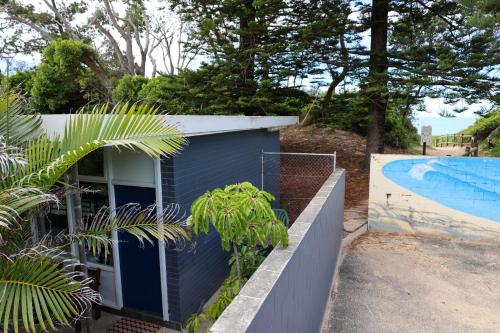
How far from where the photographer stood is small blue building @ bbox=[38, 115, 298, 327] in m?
4.11

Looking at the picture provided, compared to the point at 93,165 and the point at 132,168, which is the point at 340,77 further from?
the point at 93,165

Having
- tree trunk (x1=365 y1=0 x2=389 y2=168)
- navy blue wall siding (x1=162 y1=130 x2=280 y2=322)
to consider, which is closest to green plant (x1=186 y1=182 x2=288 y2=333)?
navy blue wall siding (x1=162 y1=130 x2=280 y2=322)

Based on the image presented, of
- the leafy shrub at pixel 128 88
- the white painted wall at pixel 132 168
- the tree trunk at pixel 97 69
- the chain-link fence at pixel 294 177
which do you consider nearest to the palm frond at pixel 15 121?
the white painted wall at pixel 132 168

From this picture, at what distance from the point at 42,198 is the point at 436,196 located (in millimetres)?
6682

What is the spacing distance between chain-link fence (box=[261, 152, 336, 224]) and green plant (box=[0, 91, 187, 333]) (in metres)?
4.16

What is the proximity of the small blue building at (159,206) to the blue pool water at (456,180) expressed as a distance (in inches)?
148

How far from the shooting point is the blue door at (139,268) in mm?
4277

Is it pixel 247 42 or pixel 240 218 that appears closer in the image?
pixel 240 218

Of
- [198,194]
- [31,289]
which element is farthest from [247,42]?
[31,289]

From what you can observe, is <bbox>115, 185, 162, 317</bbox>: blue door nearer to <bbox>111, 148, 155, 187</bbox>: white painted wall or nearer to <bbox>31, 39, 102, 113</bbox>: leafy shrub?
<bbox>111, 148, 155, 187</bbox>: white painted wall

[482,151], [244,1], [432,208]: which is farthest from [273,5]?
[482,151]

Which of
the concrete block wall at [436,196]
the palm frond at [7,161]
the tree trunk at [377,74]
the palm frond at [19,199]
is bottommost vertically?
the concrete block wall at [436,196]

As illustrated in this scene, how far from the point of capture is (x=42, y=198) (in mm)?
2225

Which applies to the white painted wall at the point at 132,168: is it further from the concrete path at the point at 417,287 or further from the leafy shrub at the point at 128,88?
the leafy shrub at the point at 128,88
